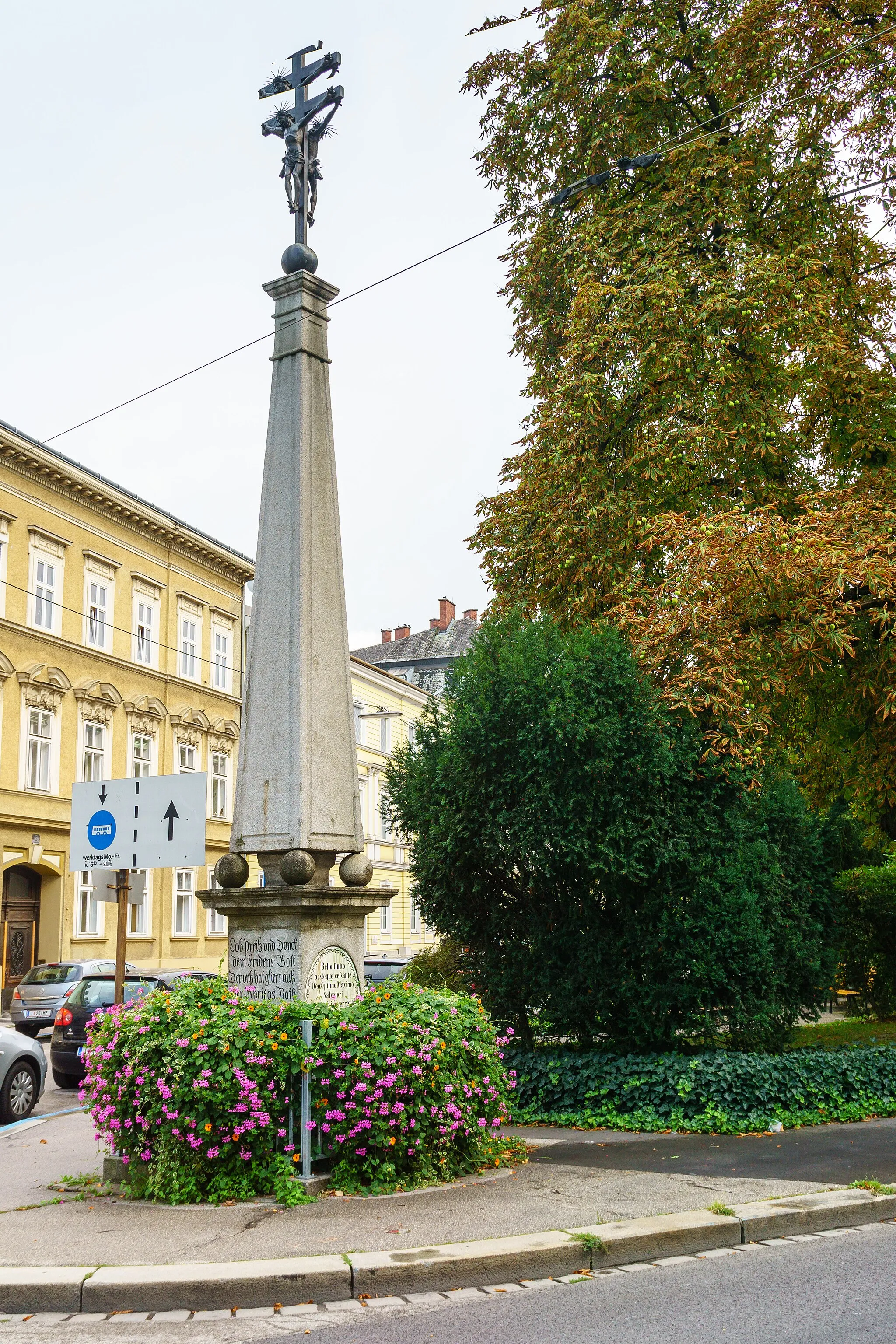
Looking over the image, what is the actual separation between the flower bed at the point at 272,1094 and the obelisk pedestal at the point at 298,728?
0.56 metres

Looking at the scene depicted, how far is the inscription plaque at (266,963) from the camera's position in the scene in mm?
8523

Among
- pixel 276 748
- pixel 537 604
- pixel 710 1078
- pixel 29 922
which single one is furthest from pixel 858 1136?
pixel 29 922

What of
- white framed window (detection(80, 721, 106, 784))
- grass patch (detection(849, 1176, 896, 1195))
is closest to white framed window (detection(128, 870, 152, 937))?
white framed window (detection(80, 721, 106, 784))

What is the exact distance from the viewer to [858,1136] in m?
10.0

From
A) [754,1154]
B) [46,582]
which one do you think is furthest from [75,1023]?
[46,582]

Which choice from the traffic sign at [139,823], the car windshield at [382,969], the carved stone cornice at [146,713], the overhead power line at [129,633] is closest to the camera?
the traffic sign at [139,823]

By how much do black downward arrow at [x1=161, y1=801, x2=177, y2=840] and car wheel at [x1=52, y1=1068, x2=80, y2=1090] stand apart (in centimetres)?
789

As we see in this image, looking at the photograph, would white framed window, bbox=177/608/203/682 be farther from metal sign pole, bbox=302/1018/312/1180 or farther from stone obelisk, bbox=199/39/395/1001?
metal sign pole, bbox=302/1018/312/1180

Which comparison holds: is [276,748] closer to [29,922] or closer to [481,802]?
[481,802]

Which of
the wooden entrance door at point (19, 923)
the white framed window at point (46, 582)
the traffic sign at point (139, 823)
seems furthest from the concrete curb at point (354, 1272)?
the white framed window at point (46, 582)

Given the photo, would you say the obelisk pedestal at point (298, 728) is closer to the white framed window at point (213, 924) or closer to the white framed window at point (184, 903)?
the white framed window at point (184, 903)

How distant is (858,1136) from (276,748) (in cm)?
Result: 580

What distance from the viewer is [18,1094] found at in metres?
13.3

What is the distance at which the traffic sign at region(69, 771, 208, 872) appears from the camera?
1083 centimetres
